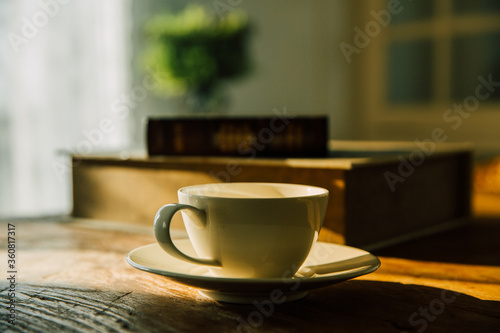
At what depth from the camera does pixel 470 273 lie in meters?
0.58

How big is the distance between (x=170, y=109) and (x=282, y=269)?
3.06 meters

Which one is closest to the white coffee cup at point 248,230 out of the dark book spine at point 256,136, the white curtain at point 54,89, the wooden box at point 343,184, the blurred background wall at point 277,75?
the wooden box at point 343,184

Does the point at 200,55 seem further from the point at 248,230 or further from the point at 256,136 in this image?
the point at 248,230

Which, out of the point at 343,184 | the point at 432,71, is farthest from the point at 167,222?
the point at 432,71

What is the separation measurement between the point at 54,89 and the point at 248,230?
10.8 ft

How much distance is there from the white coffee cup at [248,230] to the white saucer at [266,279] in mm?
18

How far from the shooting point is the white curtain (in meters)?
3.17

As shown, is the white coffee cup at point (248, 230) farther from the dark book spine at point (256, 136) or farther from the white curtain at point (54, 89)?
the white curtain at point (54, 89)

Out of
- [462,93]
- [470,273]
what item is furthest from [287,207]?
[462,93]

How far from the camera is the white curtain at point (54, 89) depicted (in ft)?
10.4

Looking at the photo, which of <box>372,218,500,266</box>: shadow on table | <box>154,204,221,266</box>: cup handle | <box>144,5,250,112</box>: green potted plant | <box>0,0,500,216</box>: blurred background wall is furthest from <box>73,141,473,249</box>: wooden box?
<box>144,5,250,112</box>: green potted plant

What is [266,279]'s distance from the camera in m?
0.40

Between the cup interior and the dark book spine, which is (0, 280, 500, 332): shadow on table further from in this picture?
the dark book spine

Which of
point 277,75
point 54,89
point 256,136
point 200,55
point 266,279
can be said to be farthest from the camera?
point 54,89
